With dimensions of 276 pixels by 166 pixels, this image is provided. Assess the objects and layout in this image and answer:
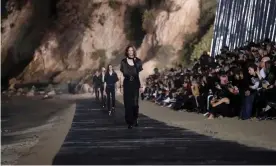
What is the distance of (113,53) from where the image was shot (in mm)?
59281

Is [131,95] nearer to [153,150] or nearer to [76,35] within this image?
[153,150]

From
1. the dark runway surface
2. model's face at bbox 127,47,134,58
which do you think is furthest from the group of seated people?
model's face at bbox 127,47,134,58

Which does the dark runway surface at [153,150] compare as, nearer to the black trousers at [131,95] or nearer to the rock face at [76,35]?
the black trousers at [131,95]

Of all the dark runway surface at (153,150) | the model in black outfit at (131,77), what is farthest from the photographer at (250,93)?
the model in black outfit at (131,77)

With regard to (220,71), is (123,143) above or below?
below

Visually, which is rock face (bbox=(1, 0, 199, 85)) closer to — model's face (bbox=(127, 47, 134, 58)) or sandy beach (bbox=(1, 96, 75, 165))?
sandy beach (bbox=(1, 96, 75, 165))

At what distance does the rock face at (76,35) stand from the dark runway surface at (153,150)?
123ft

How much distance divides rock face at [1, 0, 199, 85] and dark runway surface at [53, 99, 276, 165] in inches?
1478

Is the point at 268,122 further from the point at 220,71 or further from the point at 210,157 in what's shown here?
the point at 210,157

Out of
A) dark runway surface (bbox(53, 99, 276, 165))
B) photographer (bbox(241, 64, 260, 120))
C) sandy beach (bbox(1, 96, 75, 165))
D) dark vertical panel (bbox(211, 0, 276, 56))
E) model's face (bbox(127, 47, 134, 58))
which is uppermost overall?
dark vertical panel (bbox(211, 0, 276, 56))

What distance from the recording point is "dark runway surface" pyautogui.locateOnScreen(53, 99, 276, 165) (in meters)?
7.75

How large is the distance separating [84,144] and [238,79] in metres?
6.28

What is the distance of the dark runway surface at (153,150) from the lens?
305 inches

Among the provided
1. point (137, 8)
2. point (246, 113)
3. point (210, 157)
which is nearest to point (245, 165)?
point (210, 157)
